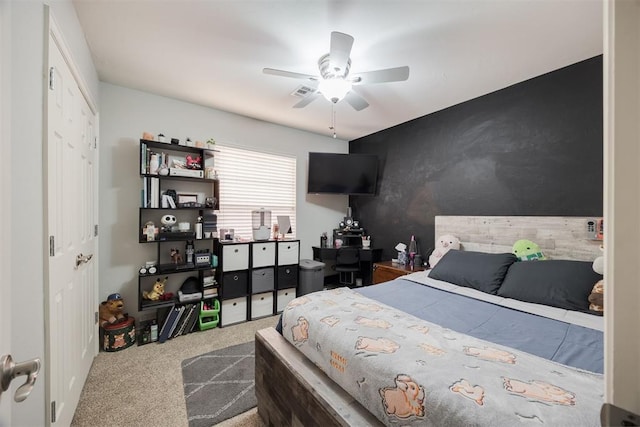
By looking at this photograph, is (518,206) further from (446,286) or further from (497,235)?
(446,286)

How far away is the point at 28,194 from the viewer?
1046 mm

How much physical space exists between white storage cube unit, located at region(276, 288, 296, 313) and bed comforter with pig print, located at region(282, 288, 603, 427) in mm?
2001

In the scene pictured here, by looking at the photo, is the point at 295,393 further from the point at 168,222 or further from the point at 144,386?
the point at 168,222

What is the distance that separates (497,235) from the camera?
8.90 feet

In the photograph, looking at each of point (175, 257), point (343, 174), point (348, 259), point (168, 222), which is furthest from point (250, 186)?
point (348, 259)

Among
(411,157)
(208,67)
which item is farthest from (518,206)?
(208,67)

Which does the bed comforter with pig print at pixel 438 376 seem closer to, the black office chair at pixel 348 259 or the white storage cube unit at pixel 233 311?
the white storage cube unit at pixel 233 311

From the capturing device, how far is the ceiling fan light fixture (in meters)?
1.99

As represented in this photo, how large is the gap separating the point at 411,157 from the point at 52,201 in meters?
3.58

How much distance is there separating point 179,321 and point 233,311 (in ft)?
1.90

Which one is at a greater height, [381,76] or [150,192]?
[381,76]

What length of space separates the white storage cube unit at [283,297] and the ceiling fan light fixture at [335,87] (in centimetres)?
252

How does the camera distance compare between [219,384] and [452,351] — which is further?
[219,384]

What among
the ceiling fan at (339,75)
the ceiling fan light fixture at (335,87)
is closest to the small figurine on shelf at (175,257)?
the ceiling fan at (339,75)
